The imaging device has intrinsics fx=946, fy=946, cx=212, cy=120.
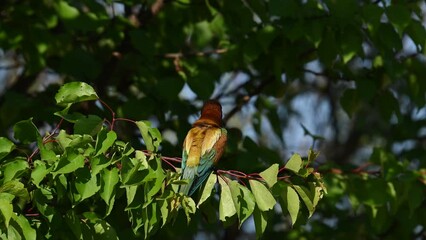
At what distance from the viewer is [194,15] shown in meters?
5.63

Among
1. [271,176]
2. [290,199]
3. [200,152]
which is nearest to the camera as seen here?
[271,176]

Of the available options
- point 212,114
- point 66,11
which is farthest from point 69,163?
point 66,11

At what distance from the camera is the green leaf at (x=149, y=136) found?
10.6 feet

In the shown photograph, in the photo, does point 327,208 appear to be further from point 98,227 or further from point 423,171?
point 98,227

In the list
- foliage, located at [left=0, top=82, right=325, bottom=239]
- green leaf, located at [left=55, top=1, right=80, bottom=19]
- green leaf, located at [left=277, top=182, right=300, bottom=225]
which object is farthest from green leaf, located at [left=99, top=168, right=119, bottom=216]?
green leaf, located at [left=55, top=1, right=80, bottom=19]

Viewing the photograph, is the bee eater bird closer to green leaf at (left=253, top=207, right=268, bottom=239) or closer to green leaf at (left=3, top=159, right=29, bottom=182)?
green leaf at (left=253, top=207, right=268, bottom=239)

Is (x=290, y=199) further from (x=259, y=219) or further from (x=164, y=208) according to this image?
(x=164, y=208)

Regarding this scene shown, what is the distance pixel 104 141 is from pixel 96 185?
15 centimetres

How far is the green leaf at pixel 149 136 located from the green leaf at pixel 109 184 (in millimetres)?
188

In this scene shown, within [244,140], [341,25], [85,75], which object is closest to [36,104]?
[85,75]

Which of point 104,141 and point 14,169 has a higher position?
point 104,141

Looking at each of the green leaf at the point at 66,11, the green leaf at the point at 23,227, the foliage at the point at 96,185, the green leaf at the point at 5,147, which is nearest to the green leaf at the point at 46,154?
the foliage at the point at 96,185

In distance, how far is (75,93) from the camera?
125 inches

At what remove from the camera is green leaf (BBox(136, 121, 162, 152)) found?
10.6 feet
